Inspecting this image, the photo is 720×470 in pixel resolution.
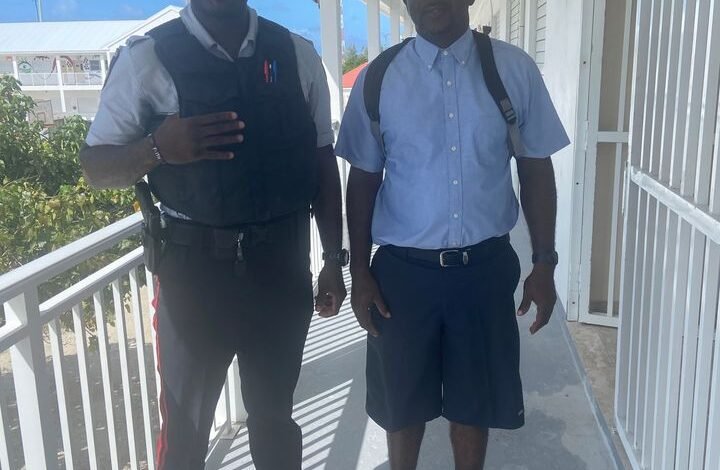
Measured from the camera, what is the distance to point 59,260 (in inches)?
60.9

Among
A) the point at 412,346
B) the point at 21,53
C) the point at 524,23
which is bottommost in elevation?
the point at 412,346

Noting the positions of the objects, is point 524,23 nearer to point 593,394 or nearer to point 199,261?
Result: point 593,394

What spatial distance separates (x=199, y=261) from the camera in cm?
166

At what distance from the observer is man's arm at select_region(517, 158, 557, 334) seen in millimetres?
1851

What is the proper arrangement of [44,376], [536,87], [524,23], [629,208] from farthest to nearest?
[524,23] < [629,208] < [536,87] < [44,376]

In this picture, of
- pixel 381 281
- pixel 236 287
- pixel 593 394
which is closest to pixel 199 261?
pixel 236 287

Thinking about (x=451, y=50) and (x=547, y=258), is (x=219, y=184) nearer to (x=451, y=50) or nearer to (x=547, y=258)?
Answer: (x=451, y=50)

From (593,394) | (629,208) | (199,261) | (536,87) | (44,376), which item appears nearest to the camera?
(44,376)

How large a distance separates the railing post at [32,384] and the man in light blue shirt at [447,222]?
2.59 ft

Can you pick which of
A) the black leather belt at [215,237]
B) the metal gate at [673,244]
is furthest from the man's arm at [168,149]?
the metal gate at [673,244]

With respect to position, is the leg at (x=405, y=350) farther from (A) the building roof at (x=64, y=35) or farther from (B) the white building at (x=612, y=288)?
(A) the building roof at (x=64, y=35)

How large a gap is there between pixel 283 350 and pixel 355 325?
1968 millimetres

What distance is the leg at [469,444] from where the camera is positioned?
1973 millimetres

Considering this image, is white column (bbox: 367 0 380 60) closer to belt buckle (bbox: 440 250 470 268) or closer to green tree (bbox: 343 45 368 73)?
belt buckle (bbox: 440 250 470 268)
